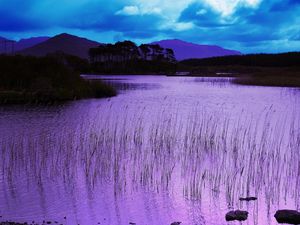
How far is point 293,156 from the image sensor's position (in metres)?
15.3

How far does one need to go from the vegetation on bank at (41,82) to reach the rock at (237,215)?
26364 mm

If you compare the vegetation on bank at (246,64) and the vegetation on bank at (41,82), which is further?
the vegetation on bank at (246,64)

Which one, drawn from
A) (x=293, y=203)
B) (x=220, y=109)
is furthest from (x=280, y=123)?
(x=293, y=203)

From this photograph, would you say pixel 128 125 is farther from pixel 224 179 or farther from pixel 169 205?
pixel 169 205

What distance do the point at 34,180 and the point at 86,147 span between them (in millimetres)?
3937

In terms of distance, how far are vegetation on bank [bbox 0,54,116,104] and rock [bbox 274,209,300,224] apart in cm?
2694

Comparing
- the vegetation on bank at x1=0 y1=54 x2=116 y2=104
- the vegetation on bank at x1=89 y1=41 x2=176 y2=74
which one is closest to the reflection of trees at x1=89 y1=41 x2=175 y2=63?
the vegetation on bank at x1=89 y1=41 x2=176 y2=74

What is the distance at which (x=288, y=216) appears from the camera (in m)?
9.95

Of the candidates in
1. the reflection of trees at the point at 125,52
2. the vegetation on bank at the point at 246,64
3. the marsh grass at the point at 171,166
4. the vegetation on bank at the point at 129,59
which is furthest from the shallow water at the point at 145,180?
the reflection of trees at the point at 125,52

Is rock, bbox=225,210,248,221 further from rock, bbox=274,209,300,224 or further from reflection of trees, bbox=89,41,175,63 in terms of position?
reflection of trees, bbox=89,41,175,63

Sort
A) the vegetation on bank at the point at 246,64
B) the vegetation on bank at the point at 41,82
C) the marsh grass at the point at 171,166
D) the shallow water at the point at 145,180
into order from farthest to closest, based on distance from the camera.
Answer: the vegetation on bank at the point at 246,64
the vegetation on bank at the point at 41,82
the marsh grass at the point at 171,166
the shallow water at the point at 145,180

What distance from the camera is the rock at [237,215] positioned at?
1012 cm

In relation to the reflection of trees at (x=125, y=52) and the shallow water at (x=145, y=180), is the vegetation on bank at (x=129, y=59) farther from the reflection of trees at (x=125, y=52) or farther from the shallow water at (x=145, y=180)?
the shallow water at (x=145, y=180)

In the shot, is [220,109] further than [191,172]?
Yes
